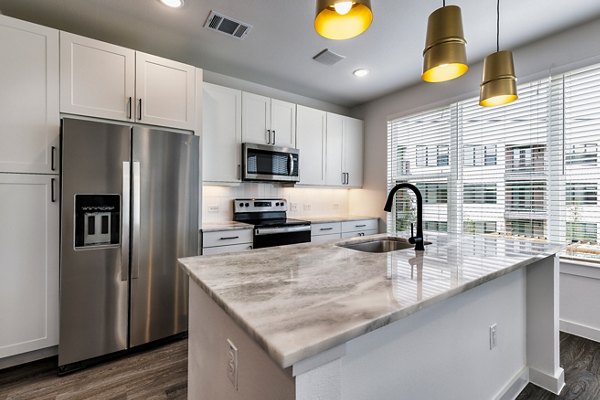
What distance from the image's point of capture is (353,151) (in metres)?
4.34

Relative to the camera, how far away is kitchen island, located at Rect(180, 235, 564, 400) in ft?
2.24

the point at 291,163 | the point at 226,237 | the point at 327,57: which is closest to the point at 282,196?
the point at 291,163

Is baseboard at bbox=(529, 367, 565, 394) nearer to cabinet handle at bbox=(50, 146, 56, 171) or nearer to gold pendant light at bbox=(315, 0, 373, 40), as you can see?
gold pendant light at bbox=(315, 0, 373, 40)

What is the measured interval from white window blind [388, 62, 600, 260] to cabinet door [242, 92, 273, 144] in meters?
1.94

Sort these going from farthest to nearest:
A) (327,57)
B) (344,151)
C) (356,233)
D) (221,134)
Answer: (344,151)
(356,233)
(221,134)
(327,57)

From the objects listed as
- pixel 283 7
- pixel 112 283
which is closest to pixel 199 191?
pixel 112 283

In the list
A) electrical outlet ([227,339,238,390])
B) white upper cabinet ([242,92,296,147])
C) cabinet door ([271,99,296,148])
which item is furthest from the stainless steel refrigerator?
electrical outlet ([227,339,238,390])

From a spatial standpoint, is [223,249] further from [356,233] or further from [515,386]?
[515,386]

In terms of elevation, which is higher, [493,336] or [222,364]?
[222,364]

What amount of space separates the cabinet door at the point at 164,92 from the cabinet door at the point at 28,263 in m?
0.86

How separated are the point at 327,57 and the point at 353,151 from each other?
1657 mm

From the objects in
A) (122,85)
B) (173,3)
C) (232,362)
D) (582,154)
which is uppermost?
(173,3)

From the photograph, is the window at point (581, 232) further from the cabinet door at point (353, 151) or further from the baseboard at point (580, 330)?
the cabinet door at point (353, 151)

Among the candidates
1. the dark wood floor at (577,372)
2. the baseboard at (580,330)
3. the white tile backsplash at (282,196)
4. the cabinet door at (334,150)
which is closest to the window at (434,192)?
the cabinet door at (334,150)
